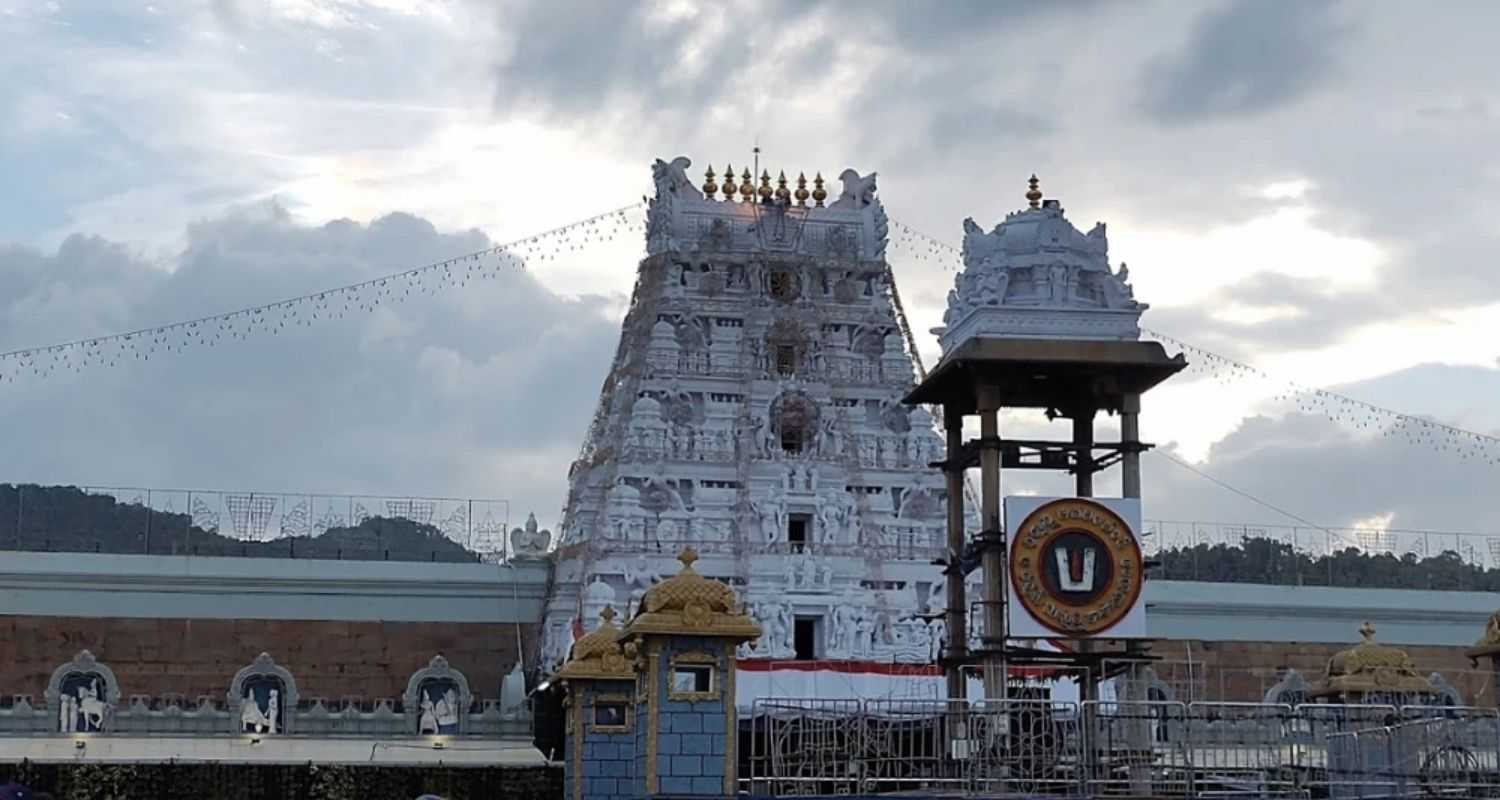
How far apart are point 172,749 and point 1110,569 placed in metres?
29.6

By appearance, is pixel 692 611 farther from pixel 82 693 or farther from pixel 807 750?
pixel 82 693

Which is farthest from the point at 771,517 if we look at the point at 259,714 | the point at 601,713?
the point at 601,713

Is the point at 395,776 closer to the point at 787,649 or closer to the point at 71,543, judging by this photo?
the point at 787,649

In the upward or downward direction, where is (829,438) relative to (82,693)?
upward

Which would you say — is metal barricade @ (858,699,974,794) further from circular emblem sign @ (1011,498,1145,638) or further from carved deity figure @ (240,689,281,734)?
carved deity figure @ (240,689,281,734)

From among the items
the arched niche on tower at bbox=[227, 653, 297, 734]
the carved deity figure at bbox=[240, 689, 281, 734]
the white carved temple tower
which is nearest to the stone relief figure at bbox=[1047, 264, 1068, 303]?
the white carved temple tower

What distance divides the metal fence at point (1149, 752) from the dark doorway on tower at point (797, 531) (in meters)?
29.1

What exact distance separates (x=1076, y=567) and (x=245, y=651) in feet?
111

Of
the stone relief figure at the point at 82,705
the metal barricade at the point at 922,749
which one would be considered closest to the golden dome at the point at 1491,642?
the metal barricade at the point at 922,749

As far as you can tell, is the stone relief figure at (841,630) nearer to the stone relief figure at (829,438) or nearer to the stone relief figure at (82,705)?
the stone relief figure at (829,438)

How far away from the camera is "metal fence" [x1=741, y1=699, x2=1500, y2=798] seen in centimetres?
2272

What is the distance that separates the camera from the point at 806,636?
5403 centimetres

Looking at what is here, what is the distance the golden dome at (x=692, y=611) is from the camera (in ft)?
76.9

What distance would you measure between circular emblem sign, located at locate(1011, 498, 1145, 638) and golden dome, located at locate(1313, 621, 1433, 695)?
338 inches
